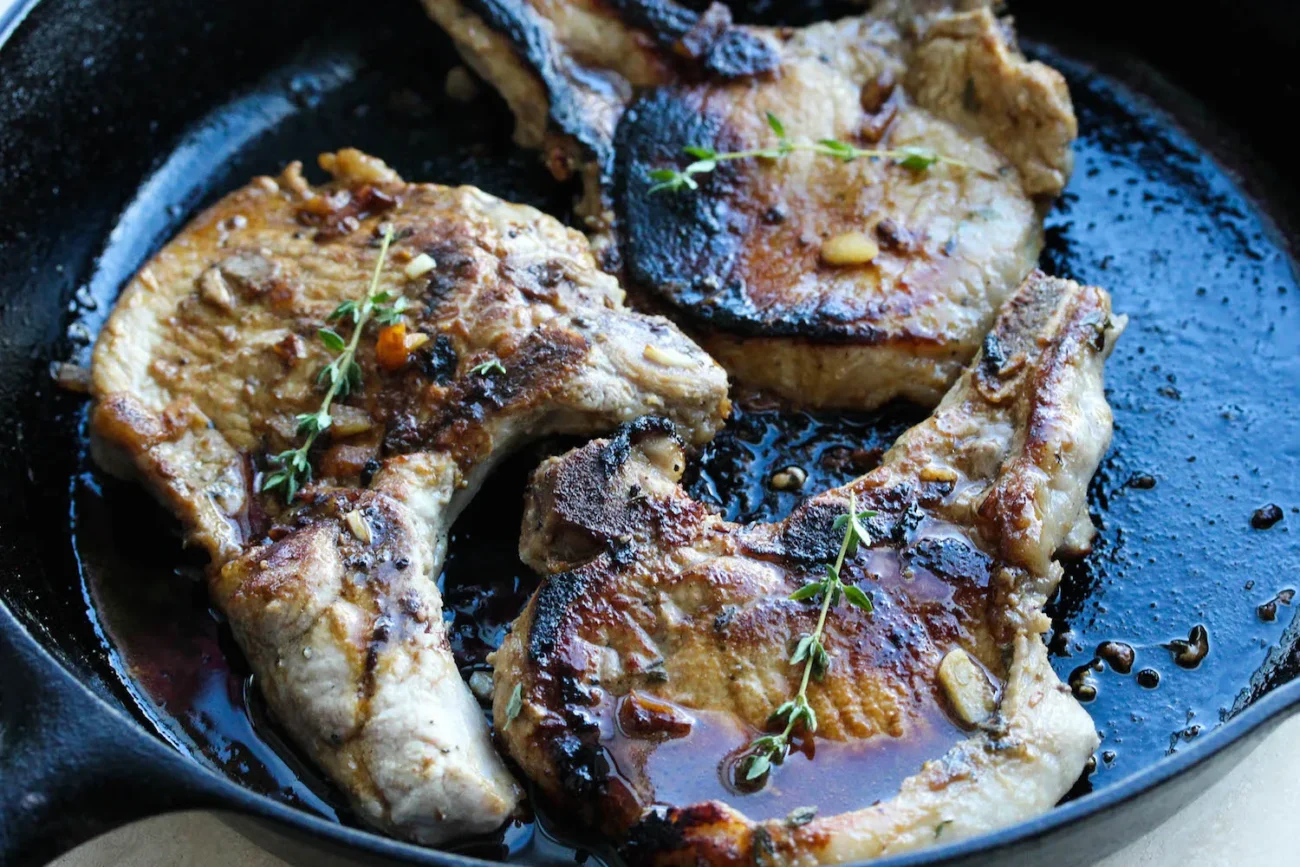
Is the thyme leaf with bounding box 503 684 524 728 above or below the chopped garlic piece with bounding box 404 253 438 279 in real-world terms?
below

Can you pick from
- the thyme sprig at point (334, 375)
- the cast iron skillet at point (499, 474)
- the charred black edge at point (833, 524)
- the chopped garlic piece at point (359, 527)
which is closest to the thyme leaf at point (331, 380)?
the thyme sprig at point (334, 375)

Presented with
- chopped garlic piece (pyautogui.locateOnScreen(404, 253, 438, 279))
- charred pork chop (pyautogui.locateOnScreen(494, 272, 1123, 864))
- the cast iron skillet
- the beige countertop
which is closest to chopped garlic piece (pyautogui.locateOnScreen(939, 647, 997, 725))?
charred pork chop (pyautogui.locateOnScreen(494, 272, 1123, 864))

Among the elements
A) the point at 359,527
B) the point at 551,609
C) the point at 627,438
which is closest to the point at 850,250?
the point at 627,438

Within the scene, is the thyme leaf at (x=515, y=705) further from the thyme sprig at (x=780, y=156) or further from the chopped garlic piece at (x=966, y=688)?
the thyme sprig at (x=780, y=156)

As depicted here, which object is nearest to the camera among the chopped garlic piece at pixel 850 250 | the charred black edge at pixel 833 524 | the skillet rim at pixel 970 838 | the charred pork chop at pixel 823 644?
the skillet rim at pixel 970 838

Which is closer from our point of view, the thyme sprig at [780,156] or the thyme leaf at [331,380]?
the thyme leaf at [331,380]

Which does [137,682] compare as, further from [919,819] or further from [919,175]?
[919,175]

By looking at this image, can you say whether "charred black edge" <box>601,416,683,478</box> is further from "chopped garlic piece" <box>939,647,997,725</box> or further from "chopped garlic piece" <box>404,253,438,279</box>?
"chopped garlic piece" <box>939,647,997,725</box>
